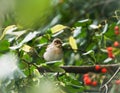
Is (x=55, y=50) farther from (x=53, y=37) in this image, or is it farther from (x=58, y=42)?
(x=53, y=37)

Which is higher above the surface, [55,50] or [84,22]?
[84,22]

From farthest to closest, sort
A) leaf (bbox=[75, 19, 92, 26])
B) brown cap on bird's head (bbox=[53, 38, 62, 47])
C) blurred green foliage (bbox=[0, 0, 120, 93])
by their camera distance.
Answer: brown cap on bird's head (bbox=[53, 38, 62, 47])
leaf (bbox=[75, 19, 92, 26])
blurred green foliage (bbox=[0, 0, 120, 93])

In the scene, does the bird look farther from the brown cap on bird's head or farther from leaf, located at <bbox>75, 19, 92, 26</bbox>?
leaf, located at <bbox>75, 19, 92, 26</bbox>

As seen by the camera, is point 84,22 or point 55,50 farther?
point 55,50

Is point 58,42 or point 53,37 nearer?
point 53,37

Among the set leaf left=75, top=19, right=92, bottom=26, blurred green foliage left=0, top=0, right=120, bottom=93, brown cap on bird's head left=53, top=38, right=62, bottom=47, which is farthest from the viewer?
brown cap on bird's head left=53, top=38, right=62, bottom=47

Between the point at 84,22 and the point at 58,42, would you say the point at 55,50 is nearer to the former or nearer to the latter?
the point at 58,42

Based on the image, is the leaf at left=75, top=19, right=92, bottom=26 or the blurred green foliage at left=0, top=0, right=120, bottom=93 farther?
the leaf at left=75, top=19, right=92, bottom=26

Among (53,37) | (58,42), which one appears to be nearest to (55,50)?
(58,42)

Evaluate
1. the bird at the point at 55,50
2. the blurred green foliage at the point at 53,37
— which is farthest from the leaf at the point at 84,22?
the bird at the point at 55,50

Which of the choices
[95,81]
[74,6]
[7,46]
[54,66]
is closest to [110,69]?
[95,81]

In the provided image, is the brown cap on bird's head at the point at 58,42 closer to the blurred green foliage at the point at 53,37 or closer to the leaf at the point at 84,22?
the blurred green foliage at the point at 53,37

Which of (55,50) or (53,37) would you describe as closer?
(53,37)

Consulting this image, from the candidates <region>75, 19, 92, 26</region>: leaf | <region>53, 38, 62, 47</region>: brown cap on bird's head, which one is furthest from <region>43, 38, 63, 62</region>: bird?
<region>75, 19, 92, 26</region>: leaf
